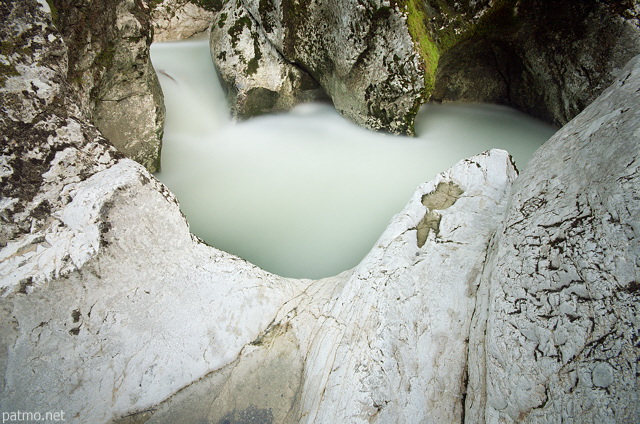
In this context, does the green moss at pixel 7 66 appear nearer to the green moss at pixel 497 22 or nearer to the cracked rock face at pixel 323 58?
the cracked rock face at pixel 323 58

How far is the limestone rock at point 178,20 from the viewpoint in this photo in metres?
5.29

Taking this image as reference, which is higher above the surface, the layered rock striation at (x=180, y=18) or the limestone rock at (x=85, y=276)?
the layered rock striation at (x=180, y=18)

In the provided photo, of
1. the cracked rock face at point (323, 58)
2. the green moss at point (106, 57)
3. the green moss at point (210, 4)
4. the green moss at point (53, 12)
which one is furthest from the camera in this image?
the green moss at point (210, 4)

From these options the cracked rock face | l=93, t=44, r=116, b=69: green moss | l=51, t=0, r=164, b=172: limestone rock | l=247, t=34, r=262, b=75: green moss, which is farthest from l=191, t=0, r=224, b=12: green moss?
l=93, t=44, r=116, b=69: green moss

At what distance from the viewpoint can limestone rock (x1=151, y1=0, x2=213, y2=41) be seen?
5285 mm

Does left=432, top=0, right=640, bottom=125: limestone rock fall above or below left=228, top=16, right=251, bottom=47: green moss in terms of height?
below

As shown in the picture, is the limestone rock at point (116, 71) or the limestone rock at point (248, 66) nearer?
the limestone rock at point (116, 71)

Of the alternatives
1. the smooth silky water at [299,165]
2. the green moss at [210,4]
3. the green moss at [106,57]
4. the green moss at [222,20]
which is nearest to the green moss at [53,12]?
the green moss at [106,57]

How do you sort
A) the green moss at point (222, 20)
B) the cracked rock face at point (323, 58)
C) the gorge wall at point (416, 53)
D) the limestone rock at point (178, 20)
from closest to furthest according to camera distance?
the gorge wall at point (416, 53) → the cracked rock face at point (323, 58) → the green moss at point (222, 20) → the limestone rock at point (178, 20)

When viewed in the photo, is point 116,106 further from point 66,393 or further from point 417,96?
point 417,96

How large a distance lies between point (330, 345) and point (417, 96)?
259cm

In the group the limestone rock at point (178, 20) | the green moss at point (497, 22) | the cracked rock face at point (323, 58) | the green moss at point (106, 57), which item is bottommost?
the green moss at point (497, 22)

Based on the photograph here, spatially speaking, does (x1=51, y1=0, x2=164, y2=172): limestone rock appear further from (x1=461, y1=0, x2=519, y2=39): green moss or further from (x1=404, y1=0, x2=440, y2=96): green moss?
(x1=461, y1=0, x2=519, y2=39): green moss

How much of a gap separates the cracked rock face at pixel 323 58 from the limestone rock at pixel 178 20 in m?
1.30
